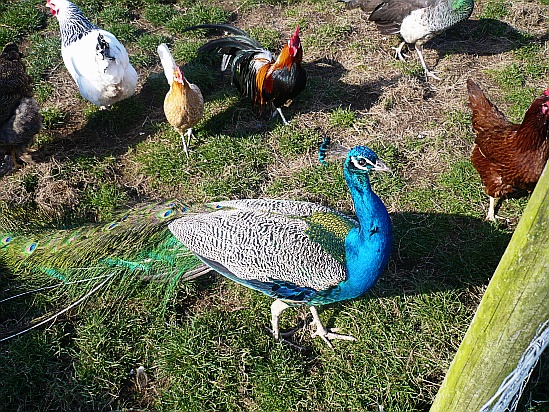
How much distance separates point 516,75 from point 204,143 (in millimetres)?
3487

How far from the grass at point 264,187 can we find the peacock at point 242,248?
7.7 inches

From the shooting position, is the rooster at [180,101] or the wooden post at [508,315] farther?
the rooster at [180,101]

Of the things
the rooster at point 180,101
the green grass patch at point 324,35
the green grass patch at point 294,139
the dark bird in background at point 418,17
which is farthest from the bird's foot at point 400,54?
the rooster at point 180,101

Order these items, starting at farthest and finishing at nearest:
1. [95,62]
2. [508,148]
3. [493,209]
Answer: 1. [95,62]
2. [493,209]
3. [508,148]

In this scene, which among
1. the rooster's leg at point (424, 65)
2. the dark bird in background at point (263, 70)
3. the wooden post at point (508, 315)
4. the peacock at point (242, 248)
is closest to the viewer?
the wooden post at point (508, 315)

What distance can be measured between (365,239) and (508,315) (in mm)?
1224

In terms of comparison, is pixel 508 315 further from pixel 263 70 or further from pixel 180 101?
pixel 263 70

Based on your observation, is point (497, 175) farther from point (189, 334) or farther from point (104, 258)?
point (104, 258)

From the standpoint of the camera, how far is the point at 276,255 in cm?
312

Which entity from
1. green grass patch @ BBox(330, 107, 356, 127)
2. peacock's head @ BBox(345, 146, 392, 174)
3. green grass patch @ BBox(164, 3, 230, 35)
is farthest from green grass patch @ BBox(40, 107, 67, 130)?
peacock's head @ BBox(345, 146, 392, 174)

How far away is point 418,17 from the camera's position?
5.34 m

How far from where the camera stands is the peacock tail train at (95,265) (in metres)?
3.51

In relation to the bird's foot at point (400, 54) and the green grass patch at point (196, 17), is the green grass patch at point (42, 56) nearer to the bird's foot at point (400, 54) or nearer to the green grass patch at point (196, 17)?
the green grass patch at point (196, 17)

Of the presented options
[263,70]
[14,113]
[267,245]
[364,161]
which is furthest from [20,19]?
[364,161]
